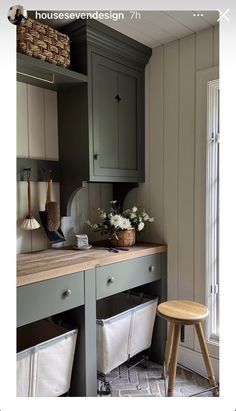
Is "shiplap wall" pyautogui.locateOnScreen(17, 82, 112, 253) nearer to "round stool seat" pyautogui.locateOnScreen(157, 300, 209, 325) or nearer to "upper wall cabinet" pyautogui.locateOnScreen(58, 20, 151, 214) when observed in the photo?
"upper wall cabinet" pyautogui.locateOnScreen(58, 20, 151, 214)

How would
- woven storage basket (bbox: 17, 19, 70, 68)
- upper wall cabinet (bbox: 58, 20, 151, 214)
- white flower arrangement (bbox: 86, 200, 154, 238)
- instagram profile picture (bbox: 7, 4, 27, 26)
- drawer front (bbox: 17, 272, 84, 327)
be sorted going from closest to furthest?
instagram profile picture (bbox: 7, 4, 27, 26) → drawer front (bbox: 17, 272, 84, 327) → woven storage basket (bbox: 17, 19, 70, 68) → upper wall cabinet (bbox: 58, 20, 151, 214) → white flower arrangement (bbox: 86, 200, 154, 238)

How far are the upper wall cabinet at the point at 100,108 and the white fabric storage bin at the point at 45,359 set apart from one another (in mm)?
549

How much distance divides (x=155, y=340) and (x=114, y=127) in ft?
3.78

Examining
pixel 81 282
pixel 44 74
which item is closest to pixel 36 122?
pixel 44 74

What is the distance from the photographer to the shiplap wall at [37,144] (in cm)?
115

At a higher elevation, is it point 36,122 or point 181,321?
point 36,122

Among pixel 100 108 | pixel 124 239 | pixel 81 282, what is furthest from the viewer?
pixel 124 239

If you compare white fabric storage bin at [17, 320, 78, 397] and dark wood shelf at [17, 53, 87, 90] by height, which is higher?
dark wood shelf at [17, 53, 87, 90]

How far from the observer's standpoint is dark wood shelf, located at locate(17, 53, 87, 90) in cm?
103

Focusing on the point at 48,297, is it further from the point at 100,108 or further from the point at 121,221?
the point at 100,108

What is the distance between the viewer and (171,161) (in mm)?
1350

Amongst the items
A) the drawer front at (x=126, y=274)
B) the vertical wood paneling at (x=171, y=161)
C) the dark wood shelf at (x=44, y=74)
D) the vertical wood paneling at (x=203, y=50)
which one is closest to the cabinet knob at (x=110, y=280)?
the drawer front at (x=126, y=274)

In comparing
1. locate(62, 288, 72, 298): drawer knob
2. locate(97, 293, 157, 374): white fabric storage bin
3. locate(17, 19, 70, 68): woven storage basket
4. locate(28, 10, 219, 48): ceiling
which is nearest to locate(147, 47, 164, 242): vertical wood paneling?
locate(28, 10, 219, 48): ceiling

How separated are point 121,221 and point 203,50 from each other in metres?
0.86
